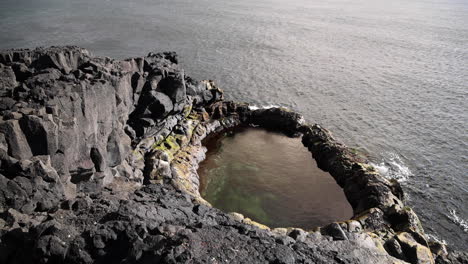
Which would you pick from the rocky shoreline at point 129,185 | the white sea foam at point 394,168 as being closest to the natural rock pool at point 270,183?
the rocky shoreline at point 129,185

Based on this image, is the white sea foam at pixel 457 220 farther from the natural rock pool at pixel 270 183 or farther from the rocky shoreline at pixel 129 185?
the natural rock pool at pixel 270 183

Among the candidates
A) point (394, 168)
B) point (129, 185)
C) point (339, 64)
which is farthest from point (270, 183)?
point (339, 64)

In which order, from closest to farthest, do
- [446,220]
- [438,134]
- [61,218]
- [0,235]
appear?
[0,235] → [61,218] → [446,220] → [438,134]

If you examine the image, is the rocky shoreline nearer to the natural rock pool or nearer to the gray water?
the natural rock pool

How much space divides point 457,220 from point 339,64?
4682cm

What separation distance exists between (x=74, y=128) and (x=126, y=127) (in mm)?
10553

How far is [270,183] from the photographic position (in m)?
32.1

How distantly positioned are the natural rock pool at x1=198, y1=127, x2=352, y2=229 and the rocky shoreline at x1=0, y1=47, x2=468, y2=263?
4.99ft

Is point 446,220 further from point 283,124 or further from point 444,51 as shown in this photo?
point 444,51

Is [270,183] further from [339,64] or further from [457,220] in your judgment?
[339,64]

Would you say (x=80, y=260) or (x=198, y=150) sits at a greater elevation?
(x=80, y=260)

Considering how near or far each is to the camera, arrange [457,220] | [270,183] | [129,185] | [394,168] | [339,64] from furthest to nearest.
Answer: [339,64] < [394,168] < [270,183] < [457,220] < [129,185]

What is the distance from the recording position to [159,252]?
12.8 metres

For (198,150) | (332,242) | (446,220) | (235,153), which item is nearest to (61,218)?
(332,242)
